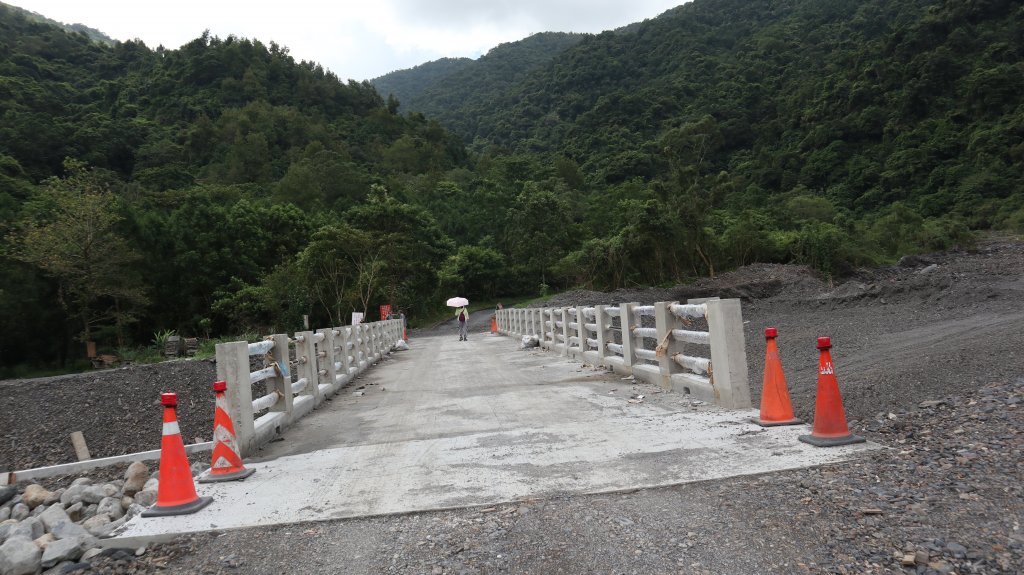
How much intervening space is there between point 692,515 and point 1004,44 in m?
89.0

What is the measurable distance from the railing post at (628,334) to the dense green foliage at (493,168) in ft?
99.6

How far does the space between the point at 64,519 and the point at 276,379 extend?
7.99 ft

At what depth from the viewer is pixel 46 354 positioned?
3444 centimetres

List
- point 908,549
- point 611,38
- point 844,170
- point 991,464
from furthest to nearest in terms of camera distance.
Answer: point 611,38
point 844,170
point 991,464
point 908,549

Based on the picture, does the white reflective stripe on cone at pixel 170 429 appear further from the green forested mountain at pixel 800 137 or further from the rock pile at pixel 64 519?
the green forested mountain at pixel 800 137

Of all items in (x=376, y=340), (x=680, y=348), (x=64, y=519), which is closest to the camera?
(x=64, y=519)

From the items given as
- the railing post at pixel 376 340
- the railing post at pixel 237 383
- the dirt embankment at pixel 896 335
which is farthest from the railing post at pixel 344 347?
the dirt embankment at pixel 896 335

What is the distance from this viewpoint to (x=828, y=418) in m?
4.64

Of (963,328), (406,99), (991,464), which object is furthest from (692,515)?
(406,99)

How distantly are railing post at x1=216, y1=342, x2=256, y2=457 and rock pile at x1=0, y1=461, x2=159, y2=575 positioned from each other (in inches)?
35.4

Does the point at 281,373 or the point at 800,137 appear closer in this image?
the point at 281,373

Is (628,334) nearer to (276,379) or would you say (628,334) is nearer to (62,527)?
(276,379)

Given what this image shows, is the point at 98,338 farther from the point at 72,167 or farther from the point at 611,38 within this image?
the point at 611,38

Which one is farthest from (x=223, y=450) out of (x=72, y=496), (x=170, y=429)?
(x=72, y=496)
